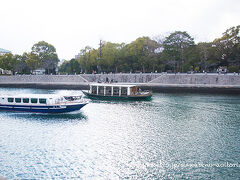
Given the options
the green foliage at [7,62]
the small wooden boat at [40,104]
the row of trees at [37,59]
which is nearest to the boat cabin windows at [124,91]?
the small wooden boat at [40,104]

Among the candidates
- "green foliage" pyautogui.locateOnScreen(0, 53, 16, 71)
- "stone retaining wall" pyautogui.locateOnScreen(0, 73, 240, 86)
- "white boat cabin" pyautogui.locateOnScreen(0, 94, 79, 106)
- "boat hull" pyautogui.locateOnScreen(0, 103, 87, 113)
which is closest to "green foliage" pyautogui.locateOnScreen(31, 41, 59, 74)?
"stone retaining wall" pyautogui.locateOnScreen(0, 73, 240, 86)

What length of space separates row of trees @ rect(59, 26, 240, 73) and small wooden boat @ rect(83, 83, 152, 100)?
26.7 metres

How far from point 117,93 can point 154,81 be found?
19764mm

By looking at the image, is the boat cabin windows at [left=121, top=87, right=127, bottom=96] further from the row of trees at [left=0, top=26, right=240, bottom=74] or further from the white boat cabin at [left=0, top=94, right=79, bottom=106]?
the row of trees at [left=0, top=26, right=240, bottom=74]

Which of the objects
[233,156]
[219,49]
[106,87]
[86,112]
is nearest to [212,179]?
[233,156]

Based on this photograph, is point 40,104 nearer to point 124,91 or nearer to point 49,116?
point 49,116

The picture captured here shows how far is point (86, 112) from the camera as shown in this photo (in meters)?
30.5

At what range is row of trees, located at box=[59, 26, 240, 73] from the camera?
61688mm

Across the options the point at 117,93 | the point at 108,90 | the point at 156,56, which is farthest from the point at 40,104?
the point at 156,56

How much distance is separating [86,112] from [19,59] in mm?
66703

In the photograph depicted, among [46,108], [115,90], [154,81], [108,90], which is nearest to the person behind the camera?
[46,108]

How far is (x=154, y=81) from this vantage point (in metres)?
59.7

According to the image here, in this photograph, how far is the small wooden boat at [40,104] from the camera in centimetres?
2818

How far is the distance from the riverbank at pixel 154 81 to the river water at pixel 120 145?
22899mm
